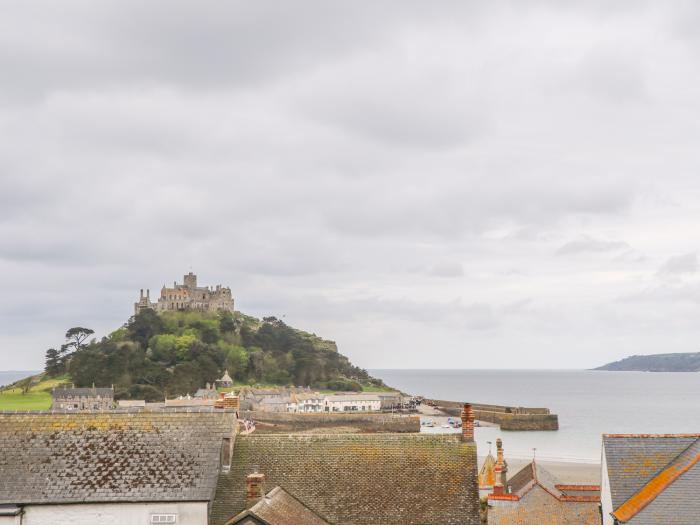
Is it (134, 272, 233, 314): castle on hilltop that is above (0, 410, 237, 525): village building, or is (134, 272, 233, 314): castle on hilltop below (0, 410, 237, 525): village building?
above

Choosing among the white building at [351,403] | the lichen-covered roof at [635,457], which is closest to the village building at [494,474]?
the lichen-covered roof at [635,457]

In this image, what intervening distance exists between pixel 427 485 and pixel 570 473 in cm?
4468

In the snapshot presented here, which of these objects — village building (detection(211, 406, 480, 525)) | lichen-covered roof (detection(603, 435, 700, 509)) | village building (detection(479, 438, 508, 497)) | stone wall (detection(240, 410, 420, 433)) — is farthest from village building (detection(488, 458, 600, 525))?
stone wall (detection(240, 410, 420, 433))

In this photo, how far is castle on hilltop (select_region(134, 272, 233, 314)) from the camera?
557 ft

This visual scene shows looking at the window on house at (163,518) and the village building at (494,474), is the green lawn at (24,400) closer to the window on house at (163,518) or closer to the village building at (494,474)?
the village building at (494,474)

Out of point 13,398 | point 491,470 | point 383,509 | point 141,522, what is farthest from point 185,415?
point 13,398

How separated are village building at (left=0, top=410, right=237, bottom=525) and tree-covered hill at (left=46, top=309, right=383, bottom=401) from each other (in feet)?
343

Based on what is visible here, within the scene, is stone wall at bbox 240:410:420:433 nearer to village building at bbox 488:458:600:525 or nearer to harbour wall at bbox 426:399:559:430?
harbour wall at bbox 426:399:559:430

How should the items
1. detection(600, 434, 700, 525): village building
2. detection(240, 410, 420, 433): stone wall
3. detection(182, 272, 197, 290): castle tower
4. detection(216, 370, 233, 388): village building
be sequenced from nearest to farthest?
detection(600, 434, 700, 525): village building, detection(240, 410, 420, 433): stone wall, detection(216, 370, 233, 388): village building, detection(182, 272, 197, 290): castle tower

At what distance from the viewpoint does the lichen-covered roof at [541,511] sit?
23797mm

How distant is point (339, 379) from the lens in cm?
15750

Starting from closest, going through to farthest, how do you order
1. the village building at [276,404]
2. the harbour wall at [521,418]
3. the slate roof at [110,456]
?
1. the slate roof at [110,456]
2. the harbour wall at [521,418]
3. the village building at [276,404]

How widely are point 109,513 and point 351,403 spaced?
112 meters

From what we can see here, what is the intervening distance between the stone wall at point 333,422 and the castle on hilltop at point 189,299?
2627 inches
